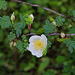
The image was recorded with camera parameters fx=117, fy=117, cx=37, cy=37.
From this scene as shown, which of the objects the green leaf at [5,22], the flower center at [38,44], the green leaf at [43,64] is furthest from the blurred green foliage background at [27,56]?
the green leaf at [5,22]

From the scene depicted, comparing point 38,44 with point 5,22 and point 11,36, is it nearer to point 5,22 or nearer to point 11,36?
point 11,36

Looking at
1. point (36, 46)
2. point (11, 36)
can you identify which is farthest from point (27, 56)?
point (11, 36)

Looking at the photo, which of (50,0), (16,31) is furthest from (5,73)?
(50,0)

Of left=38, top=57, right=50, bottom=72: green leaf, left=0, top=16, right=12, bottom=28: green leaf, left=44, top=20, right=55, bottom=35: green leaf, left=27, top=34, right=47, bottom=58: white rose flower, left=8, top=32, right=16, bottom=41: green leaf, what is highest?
left=0, top=16, right=12, bottom=28: green leaf

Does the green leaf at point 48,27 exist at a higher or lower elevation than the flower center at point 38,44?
higher

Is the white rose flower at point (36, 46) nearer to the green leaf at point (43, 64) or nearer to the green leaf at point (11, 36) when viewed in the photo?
the green leaf at point (11, 36)

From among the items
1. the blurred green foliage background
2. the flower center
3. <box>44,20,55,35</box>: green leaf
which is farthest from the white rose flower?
the blurred green foliage background

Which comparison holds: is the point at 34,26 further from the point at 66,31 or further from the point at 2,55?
the point at 2,55

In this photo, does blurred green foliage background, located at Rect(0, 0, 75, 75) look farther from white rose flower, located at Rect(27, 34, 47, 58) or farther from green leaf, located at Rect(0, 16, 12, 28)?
green leaf, located at Rect(0, 16, 12, 28)

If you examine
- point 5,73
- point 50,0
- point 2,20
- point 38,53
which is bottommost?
point 5,73

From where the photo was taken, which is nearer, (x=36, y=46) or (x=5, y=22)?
(x=5, y=22)

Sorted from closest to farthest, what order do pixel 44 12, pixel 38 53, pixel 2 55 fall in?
pixel 38 53 → pixel 2 55 → pixel 44 12
